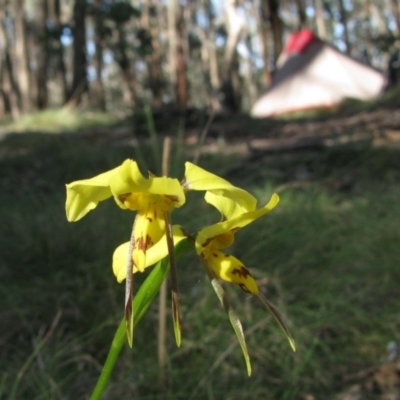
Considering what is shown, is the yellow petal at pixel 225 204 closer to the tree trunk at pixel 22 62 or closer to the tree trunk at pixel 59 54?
the tree trunk at pixel 59 54

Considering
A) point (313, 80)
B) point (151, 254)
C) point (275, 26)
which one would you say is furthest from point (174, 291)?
point (275, 26)

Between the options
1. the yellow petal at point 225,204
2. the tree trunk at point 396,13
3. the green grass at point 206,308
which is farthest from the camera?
the tree trunk at point 396,13

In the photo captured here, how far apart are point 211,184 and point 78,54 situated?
42.2ft

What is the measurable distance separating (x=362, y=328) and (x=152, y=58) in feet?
58.5

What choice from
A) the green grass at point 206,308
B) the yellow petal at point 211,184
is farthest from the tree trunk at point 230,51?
the yellow petal at point 211,184

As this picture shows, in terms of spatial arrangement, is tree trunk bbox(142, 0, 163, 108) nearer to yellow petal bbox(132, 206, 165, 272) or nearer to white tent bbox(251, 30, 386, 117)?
white tent bbox(251, 30, 386, 117)

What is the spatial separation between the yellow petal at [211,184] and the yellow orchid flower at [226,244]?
2 cm

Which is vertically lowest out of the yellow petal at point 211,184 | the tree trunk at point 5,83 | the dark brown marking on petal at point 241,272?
the tree trunk at point 5,83

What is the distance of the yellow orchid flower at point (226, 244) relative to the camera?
794mm

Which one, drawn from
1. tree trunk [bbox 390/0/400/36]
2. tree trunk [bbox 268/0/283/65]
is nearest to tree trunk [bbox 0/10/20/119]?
tree trunk [bbox 268/0/283/65]

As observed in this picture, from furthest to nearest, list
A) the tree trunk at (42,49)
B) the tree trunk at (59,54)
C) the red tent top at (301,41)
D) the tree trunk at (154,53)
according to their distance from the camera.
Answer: the tree trunk at (154,53), the tree trunk at (59,54), the tree trunk at (42,49), the red tent top at (301,41)

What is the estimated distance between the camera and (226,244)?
87cm

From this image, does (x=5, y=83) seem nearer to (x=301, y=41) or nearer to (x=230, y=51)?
(x=301, y=41)

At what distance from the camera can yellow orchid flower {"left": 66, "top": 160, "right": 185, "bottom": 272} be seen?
77 centimetres
